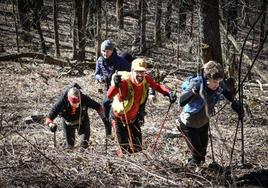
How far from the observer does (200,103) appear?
6277 mm

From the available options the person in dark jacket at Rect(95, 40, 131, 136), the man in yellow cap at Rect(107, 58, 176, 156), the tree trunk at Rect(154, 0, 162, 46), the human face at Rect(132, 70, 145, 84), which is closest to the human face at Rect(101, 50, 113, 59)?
the person in dark jacket at Rect(95, 40, 131, 136)

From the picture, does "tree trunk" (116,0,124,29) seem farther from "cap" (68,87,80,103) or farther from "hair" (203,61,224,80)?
"hair" (203,61,224,80)

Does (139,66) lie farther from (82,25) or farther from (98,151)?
(82,25)

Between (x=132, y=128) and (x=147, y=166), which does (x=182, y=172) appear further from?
(x=132, y=128)

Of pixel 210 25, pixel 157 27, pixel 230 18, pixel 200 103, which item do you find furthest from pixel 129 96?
pixel 157 27

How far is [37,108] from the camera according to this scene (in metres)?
13.3

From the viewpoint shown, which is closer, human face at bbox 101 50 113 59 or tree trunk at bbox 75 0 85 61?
human face at bbox 101 50 113 59

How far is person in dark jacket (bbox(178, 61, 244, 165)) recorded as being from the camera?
584 cm

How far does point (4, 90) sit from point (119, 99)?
9.13 metres

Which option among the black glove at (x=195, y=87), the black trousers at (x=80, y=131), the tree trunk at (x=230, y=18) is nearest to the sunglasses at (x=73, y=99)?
the black trousers at (x=80, y=131)

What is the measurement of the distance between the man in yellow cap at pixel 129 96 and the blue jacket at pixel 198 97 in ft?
2.44

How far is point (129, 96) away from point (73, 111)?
1.60 m

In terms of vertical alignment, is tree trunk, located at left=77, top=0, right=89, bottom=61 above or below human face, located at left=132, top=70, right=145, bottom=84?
below

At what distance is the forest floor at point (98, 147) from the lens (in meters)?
4.73
